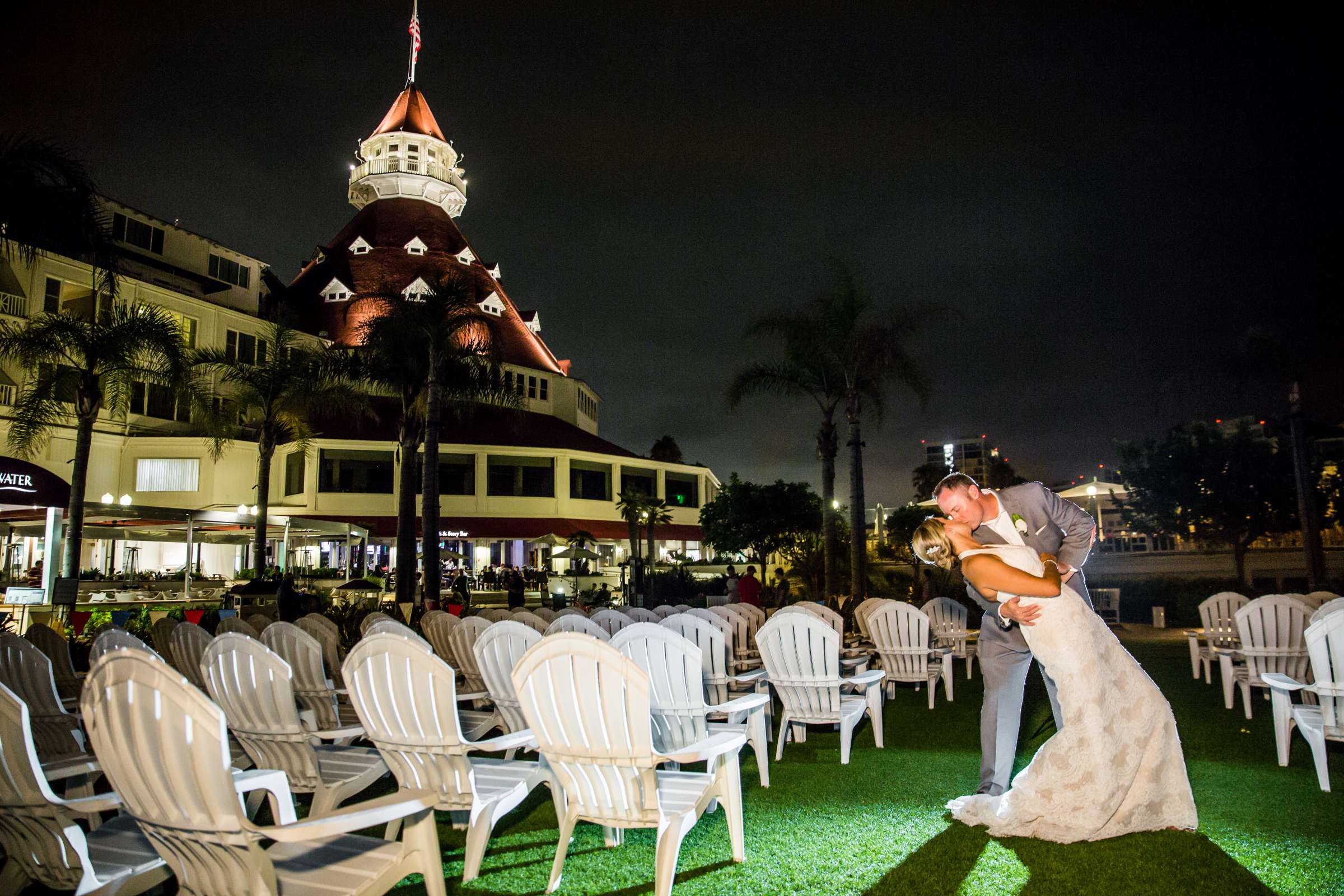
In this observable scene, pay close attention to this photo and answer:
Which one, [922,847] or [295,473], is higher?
[295,473]

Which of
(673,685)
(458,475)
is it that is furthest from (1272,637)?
(458,475)

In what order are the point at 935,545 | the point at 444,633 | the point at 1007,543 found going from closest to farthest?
1. the point at 935,545
2. the point at 1007,543
3. the point at 444,633

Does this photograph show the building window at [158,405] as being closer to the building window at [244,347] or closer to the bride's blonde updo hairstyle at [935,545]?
the building window at [244,347]

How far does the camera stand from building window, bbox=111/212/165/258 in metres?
34.2

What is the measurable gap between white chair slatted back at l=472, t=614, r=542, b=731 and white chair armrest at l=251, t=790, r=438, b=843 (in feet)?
6.08

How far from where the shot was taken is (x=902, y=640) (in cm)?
841

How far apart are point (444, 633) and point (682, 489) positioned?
4264 cm

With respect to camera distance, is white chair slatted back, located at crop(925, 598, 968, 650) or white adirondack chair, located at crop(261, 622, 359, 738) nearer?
white adirondack chair, located at crop(261, 622, 359, 738)

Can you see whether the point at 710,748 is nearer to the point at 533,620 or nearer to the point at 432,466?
the point at 533,620

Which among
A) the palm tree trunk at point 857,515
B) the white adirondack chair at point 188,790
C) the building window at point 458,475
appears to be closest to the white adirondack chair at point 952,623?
the palm tree trunk at point 857,515

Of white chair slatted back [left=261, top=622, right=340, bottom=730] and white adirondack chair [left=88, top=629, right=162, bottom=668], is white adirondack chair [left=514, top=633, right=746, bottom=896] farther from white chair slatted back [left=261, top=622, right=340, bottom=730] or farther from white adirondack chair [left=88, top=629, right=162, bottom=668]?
white adirondack chair [left=88, top=629, right=162, bottom=668]

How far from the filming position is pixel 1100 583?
24156 millimetres

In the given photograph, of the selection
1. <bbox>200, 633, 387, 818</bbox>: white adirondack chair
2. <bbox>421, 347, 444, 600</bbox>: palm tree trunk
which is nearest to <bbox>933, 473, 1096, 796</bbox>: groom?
<bbox>200, 633, 387, 818</bbox>: white adirondack chair

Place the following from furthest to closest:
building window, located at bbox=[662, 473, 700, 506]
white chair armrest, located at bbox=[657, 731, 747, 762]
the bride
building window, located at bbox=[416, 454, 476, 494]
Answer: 1. building window, located at bbox=[662, 473, 700, 506]
2. building window, located at bbox=[416, 454, 476, 494]
3. the bride
4. white chair armrest, located at bbox=[657, 731, 747, 762]
